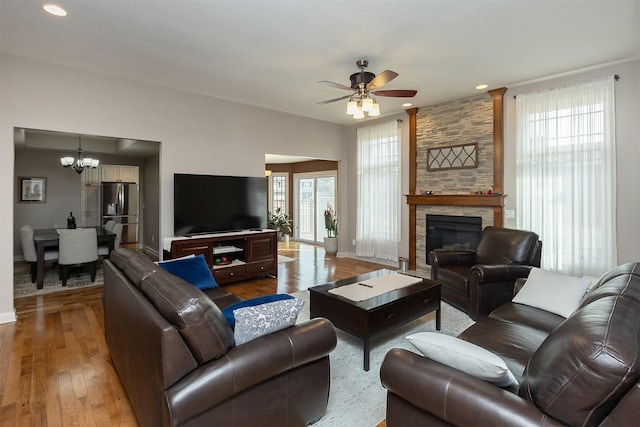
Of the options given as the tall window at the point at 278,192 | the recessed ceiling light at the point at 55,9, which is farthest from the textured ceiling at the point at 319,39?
the tall window at the point at 278,192

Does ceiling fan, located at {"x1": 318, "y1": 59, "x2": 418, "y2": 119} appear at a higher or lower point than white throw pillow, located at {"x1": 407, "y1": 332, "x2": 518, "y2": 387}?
higher

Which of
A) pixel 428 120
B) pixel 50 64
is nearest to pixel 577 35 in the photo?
pixel 428 120

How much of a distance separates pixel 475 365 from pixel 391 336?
186 centimetres

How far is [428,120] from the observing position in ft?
18.7

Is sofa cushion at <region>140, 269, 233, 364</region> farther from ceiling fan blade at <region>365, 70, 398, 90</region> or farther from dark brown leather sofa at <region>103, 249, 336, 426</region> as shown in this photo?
ceiling fan blade at <region>365, 70, 398, 90</region>

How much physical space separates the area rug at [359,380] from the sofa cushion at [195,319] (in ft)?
2.92

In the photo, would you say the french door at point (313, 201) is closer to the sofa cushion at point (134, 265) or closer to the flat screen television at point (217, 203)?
the flat screen television at point (217, 203)

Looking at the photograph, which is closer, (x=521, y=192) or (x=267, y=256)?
(x=521, y=192)

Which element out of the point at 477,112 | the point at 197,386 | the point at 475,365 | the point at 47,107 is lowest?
the point at 197,386

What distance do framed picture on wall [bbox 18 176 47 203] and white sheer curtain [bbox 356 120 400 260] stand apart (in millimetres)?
7007

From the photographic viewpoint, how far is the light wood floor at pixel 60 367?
6.54 feet

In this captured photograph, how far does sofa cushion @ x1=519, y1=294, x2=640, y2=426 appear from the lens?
100cm

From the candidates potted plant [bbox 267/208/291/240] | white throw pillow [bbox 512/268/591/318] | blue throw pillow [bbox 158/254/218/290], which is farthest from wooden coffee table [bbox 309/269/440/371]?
potted plant [bbox 267/208/291/240]

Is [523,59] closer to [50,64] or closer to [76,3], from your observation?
[76,3]
